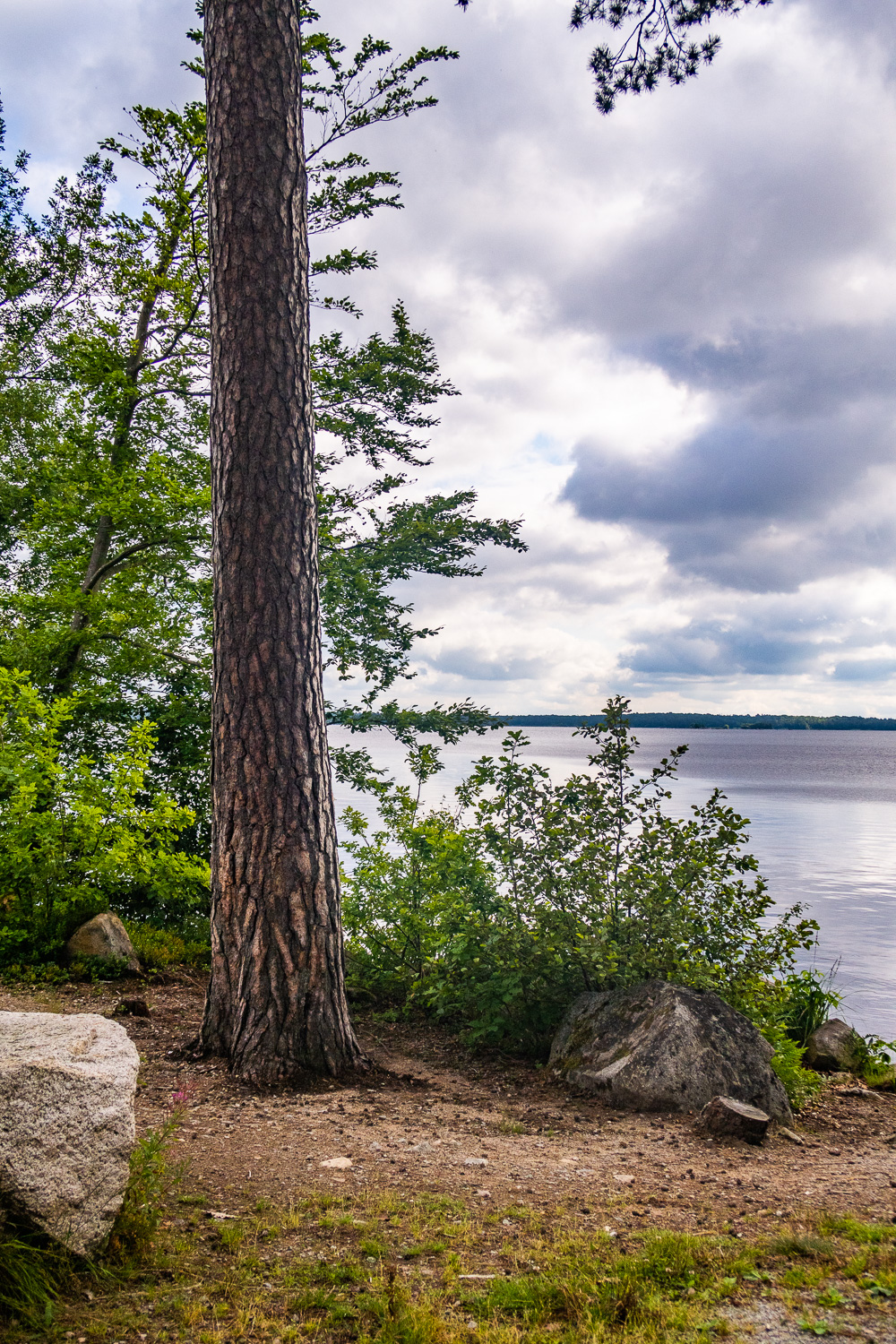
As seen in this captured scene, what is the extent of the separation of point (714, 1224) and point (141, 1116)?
268 cm

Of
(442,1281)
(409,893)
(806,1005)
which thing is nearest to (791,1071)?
(806,1005)

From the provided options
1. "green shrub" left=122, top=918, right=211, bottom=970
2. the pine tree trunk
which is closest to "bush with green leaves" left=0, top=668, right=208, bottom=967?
"green shrub" left=122, top=918, right=211, bottom=970

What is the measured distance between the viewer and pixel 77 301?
44.7 feet

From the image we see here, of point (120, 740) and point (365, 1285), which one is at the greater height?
point (120, 740)

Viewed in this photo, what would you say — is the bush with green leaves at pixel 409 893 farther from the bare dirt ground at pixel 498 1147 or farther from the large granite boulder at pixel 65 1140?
the large granite boulder at pixel 65 1140

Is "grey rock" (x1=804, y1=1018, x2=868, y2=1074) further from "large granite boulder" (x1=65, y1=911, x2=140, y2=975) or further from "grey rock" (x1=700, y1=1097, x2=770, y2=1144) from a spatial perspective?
"large granite boulder" (x1=65, y1=911, x2=140, y2=975)

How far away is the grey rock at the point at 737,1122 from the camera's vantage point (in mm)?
4164

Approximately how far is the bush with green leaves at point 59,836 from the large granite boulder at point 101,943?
16 cm

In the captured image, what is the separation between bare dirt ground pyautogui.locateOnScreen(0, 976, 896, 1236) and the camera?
3.27m

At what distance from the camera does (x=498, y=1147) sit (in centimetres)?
393

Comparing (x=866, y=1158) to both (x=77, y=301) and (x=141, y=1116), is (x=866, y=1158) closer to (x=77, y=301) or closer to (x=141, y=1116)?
(x=141, y=1116)

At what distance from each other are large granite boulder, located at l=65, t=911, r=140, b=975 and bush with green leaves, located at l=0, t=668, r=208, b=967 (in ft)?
0.54

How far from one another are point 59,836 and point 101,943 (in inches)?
39.1

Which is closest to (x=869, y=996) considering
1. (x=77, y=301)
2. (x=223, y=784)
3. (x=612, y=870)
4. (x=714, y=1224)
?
(x=612, y=870)
